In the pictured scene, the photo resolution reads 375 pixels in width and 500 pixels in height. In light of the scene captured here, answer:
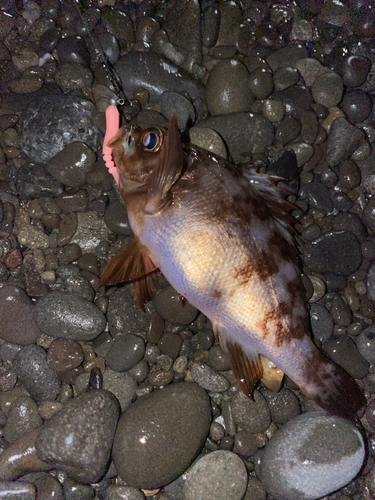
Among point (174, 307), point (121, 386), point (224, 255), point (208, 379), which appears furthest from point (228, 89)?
point (121, 386)

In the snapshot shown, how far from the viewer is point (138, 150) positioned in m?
2.68

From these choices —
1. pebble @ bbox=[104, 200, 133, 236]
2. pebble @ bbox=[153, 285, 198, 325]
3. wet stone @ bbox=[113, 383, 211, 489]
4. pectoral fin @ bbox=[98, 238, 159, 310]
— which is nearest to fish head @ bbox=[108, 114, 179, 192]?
pectoral fin @ bbox=[98, 238, 159, 310]

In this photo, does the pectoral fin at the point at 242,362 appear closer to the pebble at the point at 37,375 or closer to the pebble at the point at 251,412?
the pebble at the point at 251,412

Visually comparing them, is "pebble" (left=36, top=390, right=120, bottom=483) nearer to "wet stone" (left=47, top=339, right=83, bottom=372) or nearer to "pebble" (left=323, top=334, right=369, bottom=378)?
"wet stone" (left=47, top=339, right=83, bottom=372)

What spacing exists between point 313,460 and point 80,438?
1942mm

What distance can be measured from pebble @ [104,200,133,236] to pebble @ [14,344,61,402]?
4.40 ft

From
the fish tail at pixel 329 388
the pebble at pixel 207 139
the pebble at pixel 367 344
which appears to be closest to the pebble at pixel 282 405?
the fish tail at pixel 329 388

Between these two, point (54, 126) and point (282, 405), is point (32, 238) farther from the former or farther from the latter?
point (282, 405)

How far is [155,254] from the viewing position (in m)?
2.78

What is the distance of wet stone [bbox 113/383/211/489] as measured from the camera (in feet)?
9.18

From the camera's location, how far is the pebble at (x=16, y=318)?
3113 millimetres

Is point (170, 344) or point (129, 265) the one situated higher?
point (129, 265)

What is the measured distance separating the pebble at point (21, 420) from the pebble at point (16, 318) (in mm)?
548

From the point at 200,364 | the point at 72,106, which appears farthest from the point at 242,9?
the point at 200,364
